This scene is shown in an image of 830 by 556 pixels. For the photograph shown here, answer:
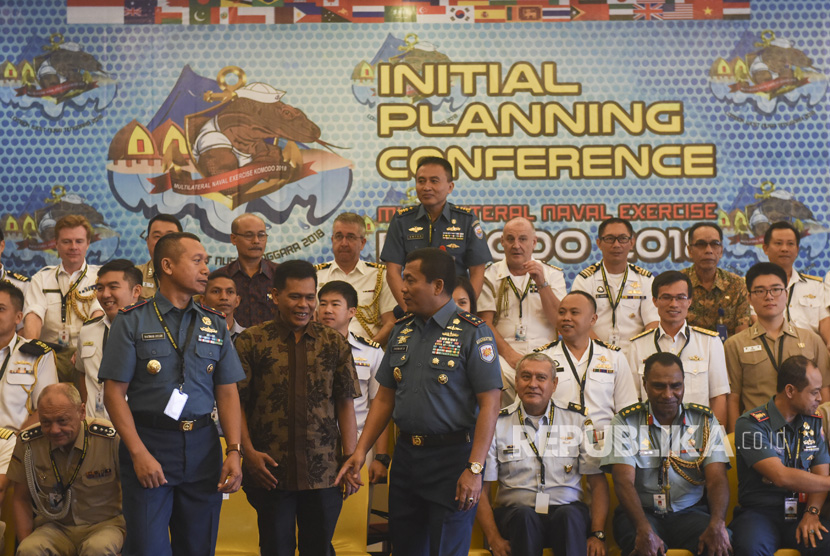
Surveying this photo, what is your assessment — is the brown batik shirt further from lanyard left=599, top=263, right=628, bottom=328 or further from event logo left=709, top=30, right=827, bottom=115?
event logo left=709, top=30, right=827, bottom=115

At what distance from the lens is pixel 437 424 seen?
12.1 feet

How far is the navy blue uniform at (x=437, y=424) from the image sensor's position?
3.67m

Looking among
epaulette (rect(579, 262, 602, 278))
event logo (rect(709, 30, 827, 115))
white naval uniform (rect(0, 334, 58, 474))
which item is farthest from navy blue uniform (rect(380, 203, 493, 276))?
event logo (rect(709, 30, 827, 115))

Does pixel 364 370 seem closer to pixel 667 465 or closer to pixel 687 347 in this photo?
pixel 667 465

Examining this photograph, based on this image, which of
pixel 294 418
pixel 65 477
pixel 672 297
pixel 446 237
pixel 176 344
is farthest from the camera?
pixel 446 237

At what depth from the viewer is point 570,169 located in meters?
7.39

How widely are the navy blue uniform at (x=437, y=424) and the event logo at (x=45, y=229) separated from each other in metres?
4.26

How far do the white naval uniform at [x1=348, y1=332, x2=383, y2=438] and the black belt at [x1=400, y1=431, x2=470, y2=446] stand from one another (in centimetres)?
165

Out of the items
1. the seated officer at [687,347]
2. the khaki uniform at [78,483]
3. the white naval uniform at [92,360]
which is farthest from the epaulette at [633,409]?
the white naval uniform at [92,360]

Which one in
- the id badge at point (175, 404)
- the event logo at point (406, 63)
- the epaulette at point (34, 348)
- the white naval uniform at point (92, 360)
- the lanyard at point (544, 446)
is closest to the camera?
the id badge at point (175, 404)

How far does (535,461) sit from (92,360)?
2.67 metres

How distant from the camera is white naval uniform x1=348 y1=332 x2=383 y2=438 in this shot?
17.6 ft

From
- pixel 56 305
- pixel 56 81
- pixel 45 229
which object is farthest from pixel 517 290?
pixel 56 81

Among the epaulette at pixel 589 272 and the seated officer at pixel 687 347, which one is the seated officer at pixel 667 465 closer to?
the seated officer at pixel 687 347
